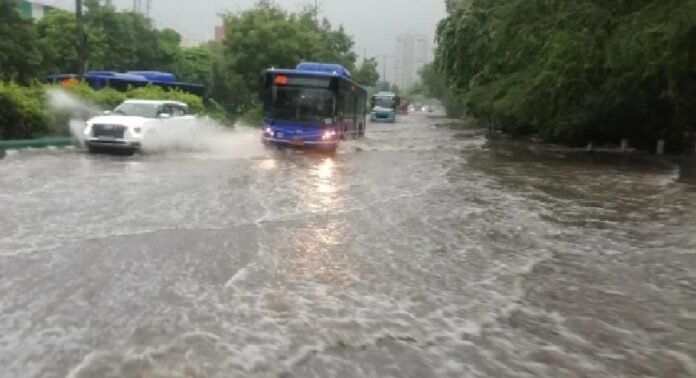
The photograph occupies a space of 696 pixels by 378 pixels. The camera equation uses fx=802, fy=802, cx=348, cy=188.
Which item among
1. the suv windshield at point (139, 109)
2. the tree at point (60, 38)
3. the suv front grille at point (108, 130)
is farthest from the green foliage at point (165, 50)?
the suv front grille at point (108, 130)

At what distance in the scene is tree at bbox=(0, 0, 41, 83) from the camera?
39656 mm

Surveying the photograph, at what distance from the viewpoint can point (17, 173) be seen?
16.0 metres

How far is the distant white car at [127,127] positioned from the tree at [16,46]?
66.9ft

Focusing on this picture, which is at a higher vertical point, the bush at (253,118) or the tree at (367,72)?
the tree at (367,72)

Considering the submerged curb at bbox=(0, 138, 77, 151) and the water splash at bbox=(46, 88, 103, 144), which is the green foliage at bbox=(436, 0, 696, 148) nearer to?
the water splash at bbox=(46, 88, 103, 144)

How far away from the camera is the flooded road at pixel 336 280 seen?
5.47 metres

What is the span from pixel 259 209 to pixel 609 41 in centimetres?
1437

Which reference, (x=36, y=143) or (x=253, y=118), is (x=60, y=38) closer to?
(x=253, y=118)

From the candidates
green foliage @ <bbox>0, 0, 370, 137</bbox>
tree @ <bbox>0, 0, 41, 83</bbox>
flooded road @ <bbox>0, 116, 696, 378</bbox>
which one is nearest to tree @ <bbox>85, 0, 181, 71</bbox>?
green foliage @ <bbox>0, 0, 370, 137</bbox>

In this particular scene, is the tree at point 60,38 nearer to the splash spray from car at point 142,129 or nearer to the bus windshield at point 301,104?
the splash spray from car at point 142,129

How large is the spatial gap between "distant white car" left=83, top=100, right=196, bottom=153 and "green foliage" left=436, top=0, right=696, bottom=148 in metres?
11.9

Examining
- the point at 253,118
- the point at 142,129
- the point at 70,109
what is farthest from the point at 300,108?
the point at 253,118

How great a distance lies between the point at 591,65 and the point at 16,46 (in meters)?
28.9

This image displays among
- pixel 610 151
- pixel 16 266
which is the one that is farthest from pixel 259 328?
pixel 610 151
